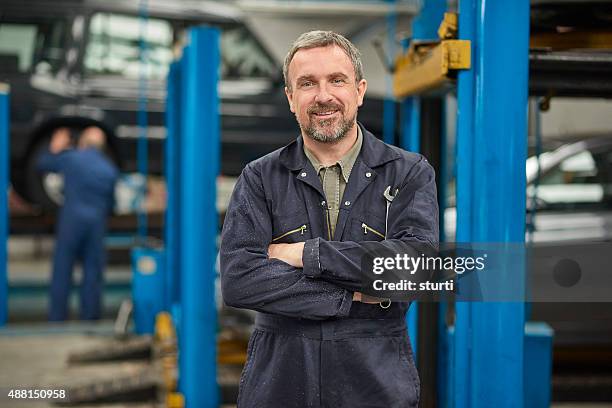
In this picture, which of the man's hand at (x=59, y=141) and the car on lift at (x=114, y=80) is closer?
the man's hand at (x=59, y=141)

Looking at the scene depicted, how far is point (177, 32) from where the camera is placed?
7.23m

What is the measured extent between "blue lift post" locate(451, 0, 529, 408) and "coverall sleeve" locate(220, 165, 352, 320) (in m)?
0.54

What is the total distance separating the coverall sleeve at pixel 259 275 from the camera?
1.81 meters

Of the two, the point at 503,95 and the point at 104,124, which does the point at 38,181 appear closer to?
the point at 104,124

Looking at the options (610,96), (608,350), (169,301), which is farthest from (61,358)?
(610,96)

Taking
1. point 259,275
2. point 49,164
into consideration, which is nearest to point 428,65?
point 259,275

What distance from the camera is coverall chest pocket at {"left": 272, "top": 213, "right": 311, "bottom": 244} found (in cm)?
189

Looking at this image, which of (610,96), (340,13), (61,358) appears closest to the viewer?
(610,96)

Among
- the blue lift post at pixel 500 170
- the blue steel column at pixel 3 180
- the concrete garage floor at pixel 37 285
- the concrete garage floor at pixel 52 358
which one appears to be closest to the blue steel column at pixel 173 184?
the concrete garage floor at pixel 52 358

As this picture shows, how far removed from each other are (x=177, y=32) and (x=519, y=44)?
5367 millimetres

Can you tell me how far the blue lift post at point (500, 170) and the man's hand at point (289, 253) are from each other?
57 cm

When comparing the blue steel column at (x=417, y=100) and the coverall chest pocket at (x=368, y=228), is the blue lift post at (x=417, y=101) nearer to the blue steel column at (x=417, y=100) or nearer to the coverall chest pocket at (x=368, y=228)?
the blue steel column at (x=417, y=100)

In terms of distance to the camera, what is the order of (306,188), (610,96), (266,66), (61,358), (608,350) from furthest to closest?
(266,66) → (61,358) → (608,350) → (610,96) → (306,188)

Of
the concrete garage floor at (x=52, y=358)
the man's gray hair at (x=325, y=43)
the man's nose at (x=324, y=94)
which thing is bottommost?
the concrete garage floor at (x=52, y=358)
